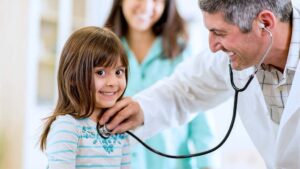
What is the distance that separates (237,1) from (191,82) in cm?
49

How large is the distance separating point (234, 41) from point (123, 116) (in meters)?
0.37

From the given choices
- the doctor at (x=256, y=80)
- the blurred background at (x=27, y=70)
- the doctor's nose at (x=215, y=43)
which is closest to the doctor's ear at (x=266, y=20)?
the doctor at (x=256, y=80)

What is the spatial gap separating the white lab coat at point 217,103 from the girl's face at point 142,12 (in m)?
0.40

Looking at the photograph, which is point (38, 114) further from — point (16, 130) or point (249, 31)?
point (249, 31)

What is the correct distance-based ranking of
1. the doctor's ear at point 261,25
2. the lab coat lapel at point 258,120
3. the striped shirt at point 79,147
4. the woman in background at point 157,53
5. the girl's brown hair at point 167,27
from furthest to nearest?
the girl's brown hair at point 167,27 < the woman in background at point 157,53 < the lab coat lapel at point 258,120 < the doctor's ear at point 261,25 < the striped shirt at point 79,147

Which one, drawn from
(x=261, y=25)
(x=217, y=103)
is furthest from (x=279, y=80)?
(x=217, y=103)

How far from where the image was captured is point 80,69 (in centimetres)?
114

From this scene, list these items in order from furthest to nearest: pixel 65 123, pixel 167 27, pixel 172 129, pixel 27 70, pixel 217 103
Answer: pixel 27 70 < pixel 167 27 < pixel 172 129 < pixel 217 103 < pixel 65 123

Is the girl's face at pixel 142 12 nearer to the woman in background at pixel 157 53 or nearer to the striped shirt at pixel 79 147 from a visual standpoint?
the woman in background at pixel 157 53

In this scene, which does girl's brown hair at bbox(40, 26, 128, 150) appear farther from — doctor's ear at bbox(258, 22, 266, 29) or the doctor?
doctor's ear at bbox(258, 22, 266, 29)

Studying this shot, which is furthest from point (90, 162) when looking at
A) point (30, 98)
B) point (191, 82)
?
point (30, 98)

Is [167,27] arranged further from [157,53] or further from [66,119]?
[66,119]

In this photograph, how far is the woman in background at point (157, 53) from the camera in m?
1.98

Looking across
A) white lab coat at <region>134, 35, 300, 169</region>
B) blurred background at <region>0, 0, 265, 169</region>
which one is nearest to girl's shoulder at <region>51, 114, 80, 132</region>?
white lab coat at <region>134, 35, 300, 169</region>
